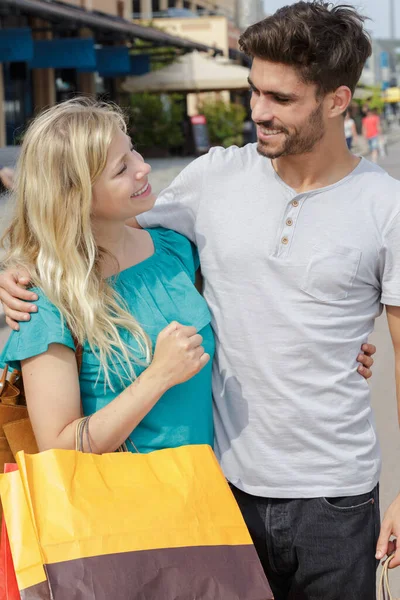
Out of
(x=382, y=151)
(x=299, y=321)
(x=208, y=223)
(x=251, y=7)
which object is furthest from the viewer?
(x=251, y=7)

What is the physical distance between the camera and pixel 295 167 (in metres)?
2.29

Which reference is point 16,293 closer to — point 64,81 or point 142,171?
point 142,171

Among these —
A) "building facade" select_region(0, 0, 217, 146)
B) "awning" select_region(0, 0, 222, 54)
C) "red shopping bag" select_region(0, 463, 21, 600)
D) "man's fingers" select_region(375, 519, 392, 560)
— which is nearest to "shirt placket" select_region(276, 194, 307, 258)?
"man's fingers" select_region(375, 519, 392, 560)

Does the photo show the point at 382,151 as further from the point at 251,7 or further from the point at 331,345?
the point at 331,345

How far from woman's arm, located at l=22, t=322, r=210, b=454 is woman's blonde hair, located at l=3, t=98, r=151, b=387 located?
0.26ft

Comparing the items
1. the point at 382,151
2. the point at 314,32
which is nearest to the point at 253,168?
the point at 314,32

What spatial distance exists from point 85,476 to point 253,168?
0.94 meters

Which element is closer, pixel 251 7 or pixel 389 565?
pixel 389 565

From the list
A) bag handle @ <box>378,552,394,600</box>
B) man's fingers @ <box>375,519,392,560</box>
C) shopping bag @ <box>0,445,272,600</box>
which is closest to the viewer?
shopping bag @ <box>0,445,272,600</box>

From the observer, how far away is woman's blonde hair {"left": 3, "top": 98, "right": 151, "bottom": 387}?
2.00 meters

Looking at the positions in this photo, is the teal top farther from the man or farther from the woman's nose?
the woman's nose

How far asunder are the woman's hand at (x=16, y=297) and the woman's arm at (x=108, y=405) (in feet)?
0.32

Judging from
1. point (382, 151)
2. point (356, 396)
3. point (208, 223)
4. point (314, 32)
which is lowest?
point (382, 151)

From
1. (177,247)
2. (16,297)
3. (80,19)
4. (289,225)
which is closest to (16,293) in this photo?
(16,297)
